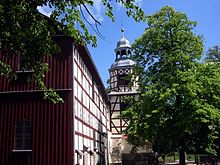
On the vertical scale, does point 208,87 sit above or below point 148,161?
above

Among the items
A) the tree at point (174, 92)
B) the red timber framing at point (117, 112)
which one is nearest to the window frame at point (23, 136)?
the tree at point (174, 92)

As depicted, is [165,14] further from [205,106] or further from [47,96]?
[47,96]

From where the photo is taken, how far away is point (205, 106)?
754 inches

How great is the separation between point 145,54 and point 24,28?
50.6 feet

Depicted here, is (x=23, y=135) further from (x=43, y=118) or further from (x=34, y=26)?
(x=34, y=26)

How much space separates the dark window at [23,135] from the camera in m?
16.1

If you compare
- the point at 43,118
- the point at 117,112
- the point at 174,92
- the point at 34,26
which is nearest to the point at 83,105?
the point at 43,118

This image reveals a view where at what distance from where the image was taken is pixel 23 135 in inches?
641

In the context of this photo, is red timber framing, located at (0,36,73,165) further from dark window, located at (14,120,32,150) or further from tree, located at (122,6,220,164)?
tree, located at (122,6,220,164)

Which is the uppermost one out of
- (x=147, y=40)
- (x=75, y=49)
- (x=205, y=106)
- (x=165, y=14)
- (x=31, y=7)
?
(x=165, y=14)

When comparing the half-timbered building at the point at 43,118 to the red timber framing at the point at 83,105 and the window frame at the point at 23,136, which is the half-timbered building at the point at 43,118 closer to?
the window frame at the point at 23,136

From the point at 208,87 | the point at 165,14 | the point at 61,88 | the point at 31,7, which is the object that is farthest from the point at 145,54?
the point at 31,7

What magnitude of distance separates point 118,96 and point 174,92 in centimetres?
2219

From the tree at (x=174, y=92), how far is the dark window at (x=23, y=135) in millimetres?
7445
